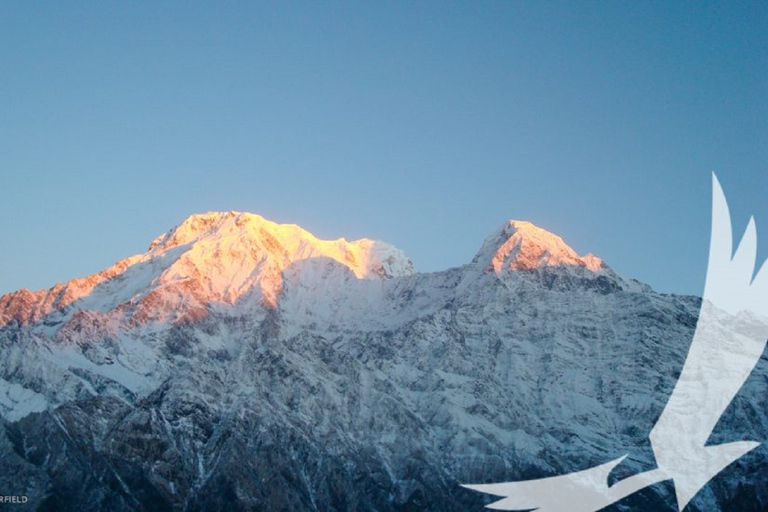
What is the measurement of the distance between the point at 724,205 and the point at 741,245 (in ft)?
43.8

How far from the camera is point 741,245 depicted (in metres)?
174

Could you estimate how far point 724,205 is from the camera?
164125 mm
